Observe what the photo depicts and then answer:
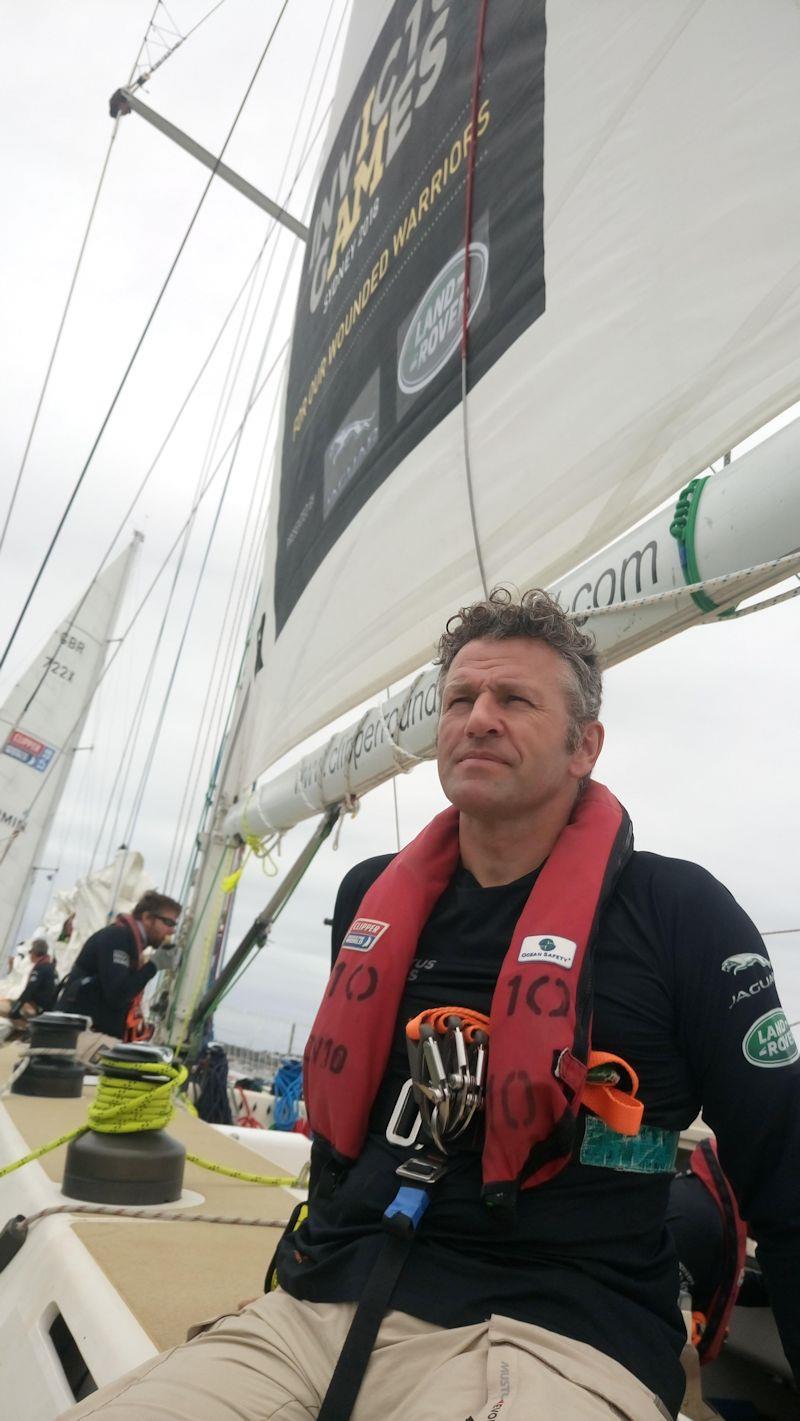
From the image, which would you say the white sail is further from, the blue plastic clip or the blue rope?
the blue rope

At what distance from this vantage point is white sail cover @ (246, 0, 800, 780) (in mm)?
1791

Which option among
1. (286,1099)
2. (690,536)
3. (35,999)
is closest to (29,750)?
(35,999)

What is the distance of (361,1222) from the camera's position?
103 centimetres

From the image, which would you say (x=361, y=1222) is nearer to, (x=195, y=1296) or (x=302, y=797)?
(x=195, y=1296)

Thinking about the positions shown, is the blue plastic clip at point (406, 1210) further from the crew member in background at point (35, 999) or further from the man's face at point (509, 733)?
the crew member in background at point (35, 999)

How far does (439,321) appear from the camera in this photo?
118 inches

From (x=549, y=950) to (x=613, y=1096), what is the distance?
0.54 feet

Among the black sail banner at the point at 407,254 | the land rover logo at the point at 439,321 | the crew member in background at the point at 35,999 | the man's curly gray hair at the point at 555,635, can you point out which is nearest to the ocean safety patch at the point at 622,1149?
the man's curly gray hair at the point at 555,635

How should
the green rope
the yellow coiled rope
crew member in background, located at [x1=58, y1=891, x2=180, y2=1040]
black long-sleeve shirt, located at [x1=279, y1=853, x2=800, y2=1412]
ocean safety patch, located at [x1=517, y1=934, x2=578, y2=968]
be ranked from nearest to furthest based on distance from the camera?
black long-sleeve shirt, located at [x1=279, y1=853, x2=800, y2=1412] < ocean safety patch, located at [x1=517, y1=934, x2=578, y2=968] < the green rope < the yellow coiled rope < crew member in background, located at [x1=58, y1=891, x2=180, y2=1040]

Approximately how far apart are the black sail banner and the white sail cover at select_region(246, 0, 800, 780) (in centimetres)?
1

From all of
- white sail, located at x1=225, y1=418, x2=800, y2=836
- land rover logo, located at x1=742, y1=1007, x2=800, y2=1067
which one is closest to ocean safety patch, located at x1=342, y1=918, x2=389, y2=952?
land rover logo, located at x1=742, y1=1007, x2=800, y2=1067

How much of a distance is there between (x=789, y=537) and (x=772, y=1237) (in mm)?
1074

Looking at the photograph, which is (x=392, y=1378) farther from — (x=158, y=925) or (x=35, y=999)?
→ (x=35, y=999)

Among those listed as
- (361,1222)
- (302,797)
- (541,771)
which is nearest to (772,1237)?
(361,1222)
